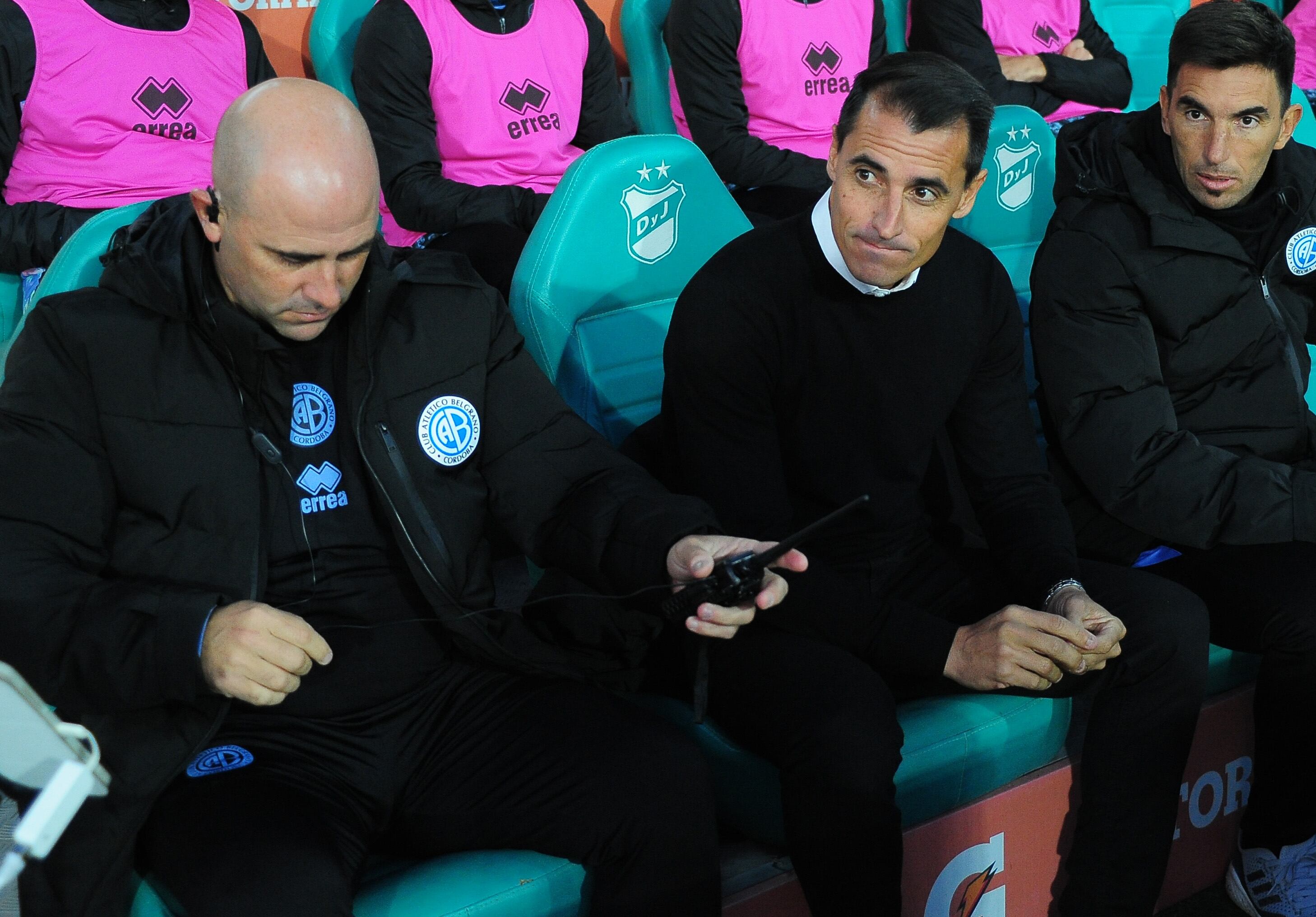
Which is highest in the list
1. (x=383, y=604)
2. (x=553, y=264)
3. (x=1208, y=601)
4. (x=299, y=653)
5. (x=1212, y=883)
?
(x=553, y=264)

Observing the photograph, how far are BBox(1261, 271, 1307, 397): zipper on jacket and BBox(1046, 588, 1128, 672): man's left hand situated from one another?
739 millimetres

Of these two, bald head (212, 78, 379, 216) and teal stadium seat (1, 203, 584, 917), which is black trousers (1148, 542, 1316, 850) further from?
bald head (212, 78, 379, 216)

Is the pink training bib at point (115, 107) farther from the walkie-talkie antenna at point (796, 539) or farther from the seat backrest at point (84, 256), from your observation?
the walkie-talkie antenna at point (796, 539)

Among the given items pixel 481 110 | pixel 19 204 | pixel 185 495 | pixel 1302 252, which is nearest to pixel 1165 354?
pixel 1302 252

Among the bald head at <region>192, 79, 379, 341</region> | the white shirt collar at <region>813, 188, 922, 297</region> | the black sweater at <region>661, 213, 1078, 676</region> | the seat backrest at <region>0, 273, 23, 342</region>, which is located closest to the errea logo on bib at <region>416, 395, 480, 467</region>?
the bald head at <region>192, 79, 379, 341</region>

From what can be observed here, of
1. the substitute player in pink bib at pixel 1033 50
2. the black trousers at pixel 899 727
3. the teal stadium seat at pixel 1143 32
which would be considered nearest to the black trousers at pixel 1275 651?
the black trousers at pixel 899 727

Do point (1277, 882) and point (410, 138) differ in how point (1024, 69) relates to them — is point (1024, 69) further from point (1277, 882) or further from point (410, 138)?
point (1277, 882)

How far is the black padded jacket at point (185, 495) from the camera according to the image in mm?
1341

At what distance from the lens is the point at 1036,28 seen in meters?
3.87

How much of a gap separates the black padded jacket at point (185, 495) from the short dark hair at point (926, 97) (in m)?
0.59

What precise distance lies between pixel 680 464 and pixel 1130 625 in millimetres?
678

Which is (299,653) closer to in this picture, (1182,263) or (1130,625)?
(1130,625)

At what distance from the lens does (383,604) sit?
160cm

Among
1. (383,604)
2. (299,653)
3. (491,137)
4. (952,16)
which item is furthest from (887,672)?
(952,16)
